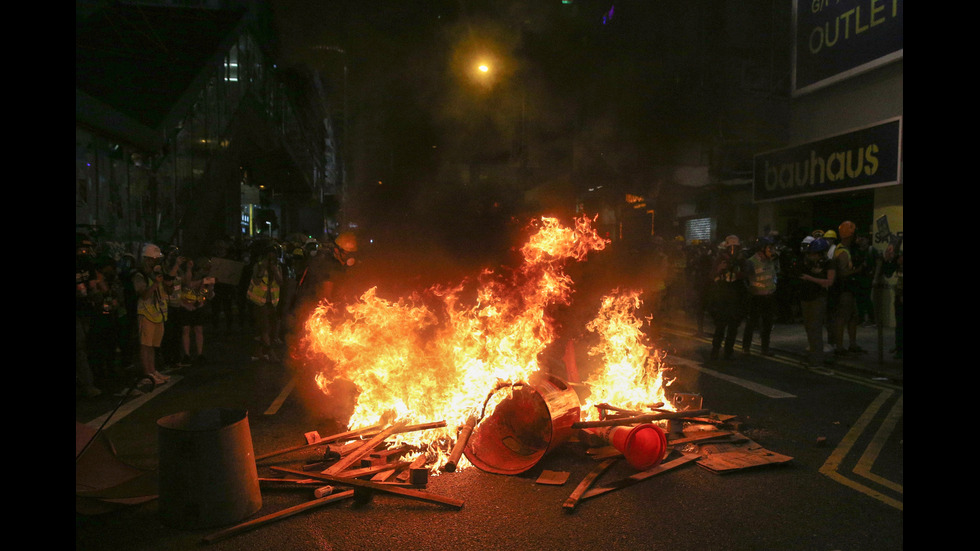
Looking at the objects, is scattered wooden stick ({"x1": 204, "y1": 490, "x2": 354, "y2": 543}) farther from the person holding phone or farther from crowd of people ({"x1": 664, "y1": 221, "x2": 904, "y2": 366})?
crowd of people ({"x1": 664, "y1": 221, "x2": 904, "y2": 366})

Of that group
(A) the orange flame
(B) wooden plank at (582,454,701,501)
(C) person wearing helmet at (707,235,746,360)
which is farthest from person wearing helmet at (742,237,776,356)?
(B) wooden plank at (582,454,701,501)

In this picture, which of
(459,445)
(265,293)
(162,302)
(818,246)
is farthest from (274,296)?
(818,246)

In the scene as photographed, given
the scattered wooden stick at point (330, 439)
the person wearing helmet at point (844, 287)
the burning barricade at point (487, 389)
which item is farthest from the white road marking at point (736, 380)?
the scattered wooden stick at point (330, 439)

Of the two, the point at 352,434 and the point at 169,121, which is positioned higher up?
the point at 169,121

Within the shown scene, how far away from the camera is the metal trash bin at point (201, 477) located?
339cm

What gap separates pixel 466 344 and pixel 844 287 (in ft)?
21.2

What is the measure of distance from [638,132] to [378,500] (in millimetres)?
Result: 8653

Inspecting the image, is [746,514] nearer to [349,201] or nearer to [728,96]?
[349,201]

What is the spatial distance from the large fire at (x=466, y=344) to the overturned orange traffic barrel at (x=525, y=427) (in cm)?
15

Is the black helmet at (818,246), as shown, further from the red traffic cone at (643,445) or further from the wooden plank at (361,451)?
the wooden plank at (361,451)

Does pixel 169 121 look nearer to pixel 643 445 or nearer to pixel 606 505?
pixel 643 445

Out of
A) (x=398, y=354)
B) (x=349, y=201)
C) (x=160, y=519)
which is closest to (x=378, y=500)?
(x=160, y=519)

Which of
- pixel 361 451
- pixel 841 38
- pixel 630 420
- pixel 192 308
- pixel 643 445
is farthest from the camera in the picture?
pixel 841 38

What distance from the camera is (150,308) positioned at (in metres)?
7.00
